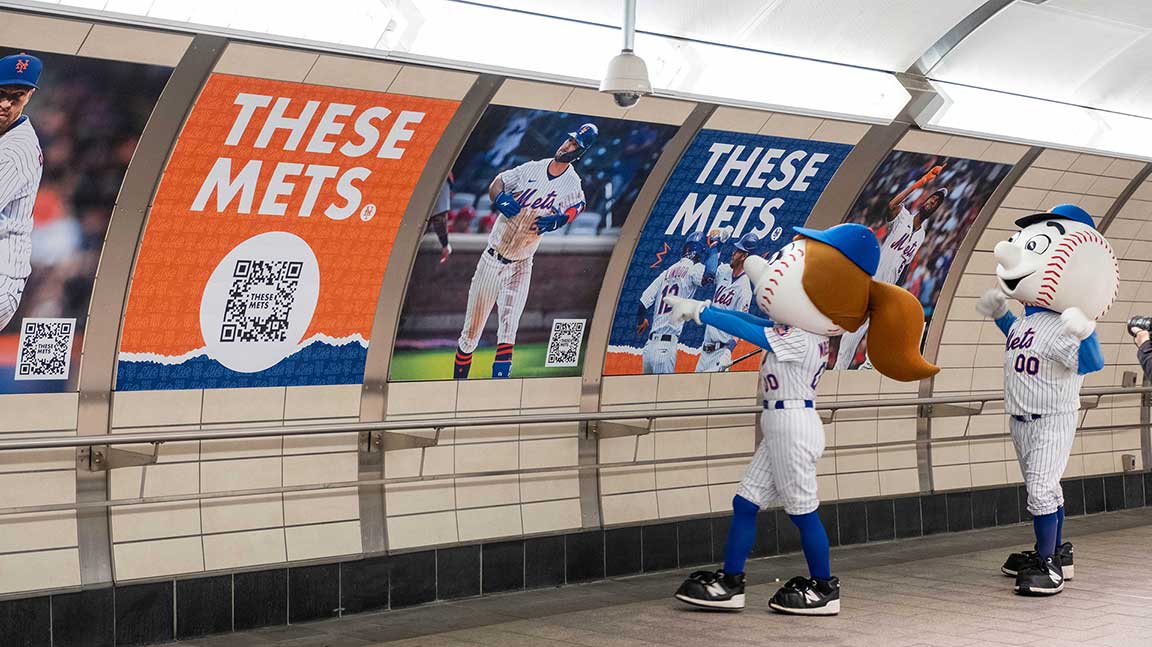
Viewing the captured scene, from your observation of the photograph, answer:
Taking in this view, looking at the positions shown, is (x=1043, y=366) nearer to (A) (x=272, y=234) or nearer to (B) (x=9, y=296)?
(A) (x=272, y=234)

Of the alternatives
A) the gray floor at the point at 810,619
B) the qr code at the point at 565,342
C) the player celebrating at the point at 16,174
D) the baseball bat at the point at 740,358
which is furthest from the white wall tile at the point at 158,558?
the baseball bat at the point at 740,358

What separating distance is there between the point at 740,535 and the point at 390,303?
2.23m

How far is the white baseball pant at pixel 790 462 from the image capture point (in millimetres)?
6938

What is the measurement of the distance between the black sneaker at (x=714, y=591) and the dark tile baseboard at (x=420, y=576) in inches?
42.4

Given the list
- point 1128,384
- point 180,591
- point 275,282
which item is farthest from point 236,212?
point 1128,384

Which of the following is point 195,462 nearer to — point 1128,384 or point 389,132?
point 389,132

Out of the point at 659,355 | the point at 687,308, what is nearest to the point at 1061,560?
the point at 659,355

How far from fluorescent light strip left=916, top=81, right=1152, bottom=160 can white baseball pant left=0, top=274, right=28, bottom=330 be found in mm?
4926

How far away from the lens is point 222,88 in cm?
571

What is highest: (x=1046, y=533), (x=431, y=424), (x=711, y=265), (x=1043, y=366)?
(x=711, y=265)

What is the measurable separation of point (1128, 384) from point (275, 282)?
26.9 feet

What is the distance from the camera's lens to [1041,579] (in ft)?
24.5

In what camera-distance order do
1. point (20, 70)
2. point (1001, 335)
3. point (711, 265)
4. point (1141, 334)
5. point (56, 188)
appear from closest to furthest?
point (20, 70)
point (56, 188)
point (1141, 334)
point (711, 265)
point (1001, 335)

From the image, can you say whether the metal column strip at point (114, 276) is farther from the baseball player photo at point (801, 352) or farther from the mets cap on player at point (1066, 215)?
the mets cap on player at point (1066, 215)
